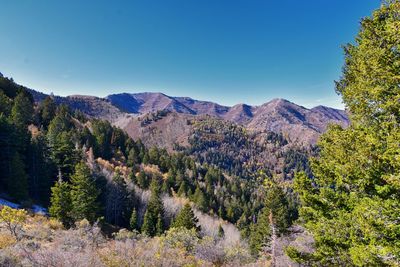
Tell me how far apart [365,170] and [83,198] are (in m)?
36.3

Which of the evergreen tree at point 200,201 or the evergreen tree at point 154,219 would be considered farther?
the evergreen tree at point 200,201

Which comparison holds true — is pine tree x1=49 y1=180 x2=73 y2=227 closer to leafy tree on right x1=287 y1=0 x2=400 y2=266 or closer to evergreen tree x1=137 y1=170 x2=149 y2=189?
leafy tree on right x1=287 y1=0 x2=400 y2=266

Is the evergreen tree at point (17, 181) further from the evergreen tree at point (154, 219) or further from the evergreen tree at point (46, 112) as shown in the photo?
the evergreen tree at point (46, 112)

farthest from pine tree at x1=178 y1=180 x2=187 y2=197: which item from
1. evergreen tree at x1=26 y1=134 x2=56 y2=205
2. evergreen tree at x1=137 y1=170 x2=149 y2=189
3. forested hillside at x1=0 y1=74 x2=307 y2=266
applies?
evergreen tree at x1=26 y1=134 x2=56 y2=205

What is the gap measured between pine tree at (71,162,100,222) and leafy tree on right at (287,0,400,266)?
3217 cm

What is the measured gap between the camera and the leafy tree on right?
7797 mm

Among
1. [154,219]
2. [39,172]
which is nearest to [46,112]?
[39,172]

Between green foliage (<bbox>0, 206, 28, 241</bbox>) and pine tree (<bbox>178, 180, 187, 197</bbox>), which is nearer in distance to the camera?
green foliage (<bbox>0, 206, 28, 241</bbox>)

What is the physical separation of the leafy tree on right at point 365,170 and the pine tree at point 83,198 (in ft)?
106

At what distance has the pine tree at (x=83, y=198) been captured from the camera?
121ft

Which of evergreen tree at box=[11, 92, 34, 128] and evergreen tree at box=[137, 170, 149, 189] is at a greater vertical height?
evergreen tree at box=[11, 92, 34, 128]

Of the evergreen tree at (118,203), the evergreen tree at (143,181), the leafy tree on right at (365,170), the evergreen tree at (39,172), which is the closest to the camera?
the leafy tree on right at (365,170)

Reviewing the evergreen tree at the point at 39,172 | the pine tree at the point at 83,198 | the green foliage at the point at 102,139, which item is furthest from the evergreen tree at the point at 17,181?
the green foliage at the point at 102,139

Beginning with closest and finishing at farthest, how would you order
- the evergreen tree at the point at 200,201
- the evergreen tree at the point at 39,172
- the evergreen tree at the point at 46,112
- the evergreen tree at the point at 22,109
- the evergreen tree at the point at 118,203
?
the evergreen tree at the point at 39,172 < the evergreen tree at the point at 118,203 < the evergreen tree at the point at 22,109 < the evergreen tree at the point at 200,201 < the evergreen tree at the point at 46,112
